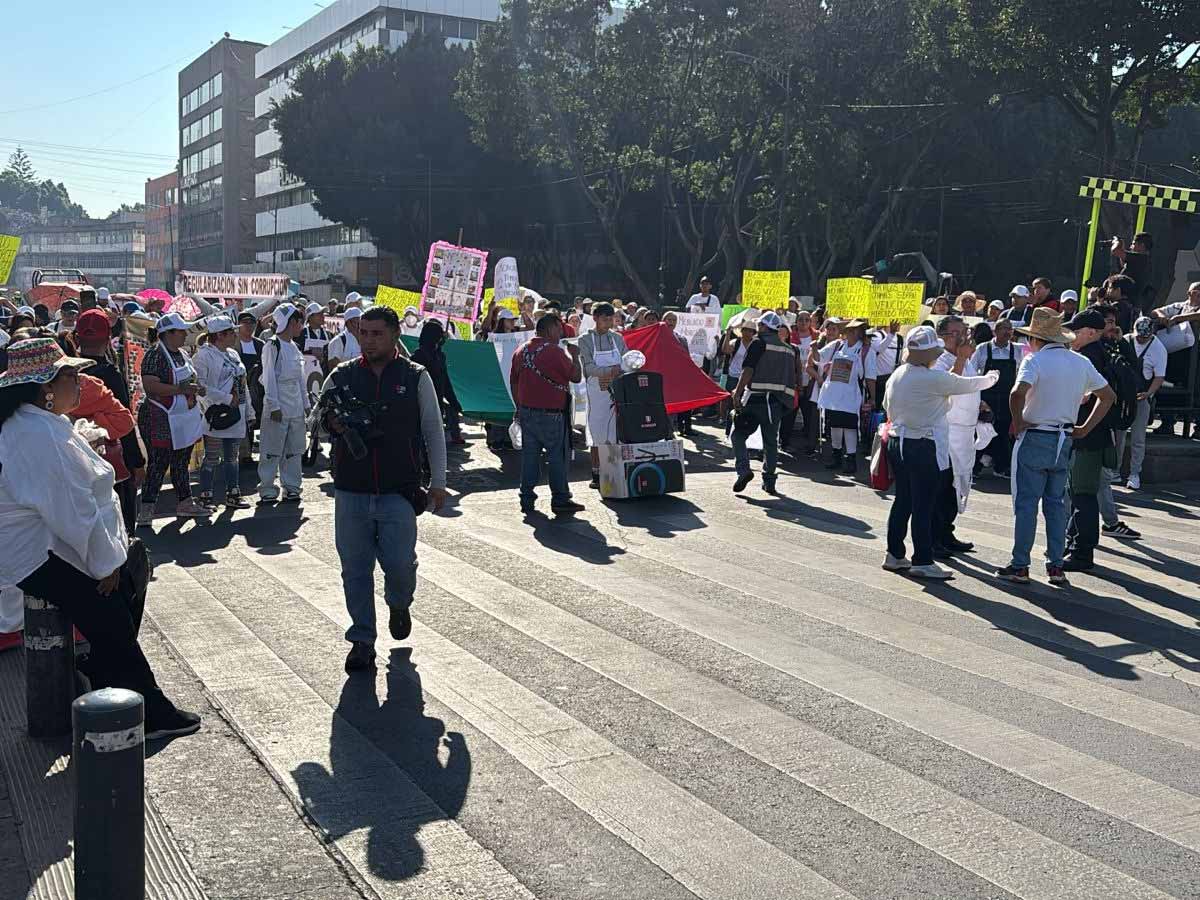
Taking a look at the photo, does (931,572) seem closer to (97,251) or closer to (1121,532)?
(1121,532)

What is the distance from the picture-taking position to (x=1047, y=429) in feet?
28.5

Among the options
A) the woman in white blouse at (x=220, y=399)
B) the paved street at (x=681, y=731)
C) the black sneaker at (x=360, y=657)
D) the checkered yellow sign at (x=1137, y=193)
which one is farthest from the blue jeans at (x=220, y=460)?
the checkered yellow sign at (x=1137, y=193)

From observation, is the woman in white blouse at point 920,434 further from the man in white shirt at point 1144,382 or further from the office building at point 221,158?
the office building at point 221,158

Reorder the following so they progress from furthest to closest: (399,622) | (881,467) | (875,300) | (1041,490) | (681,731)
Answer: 1. (875,300)
2. (881,467)
3. (1041,490)
4. (399,622)
5. (681,731)

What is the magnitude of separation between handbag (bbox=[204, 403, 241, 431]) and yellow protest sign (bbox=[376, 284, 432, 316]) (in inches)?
343

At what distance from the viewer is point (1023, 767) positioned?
5.23 metres

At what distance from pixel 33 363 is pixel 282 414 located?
6976 millimetres

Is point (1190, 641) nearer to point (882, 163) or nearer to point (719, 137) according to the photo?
point (882, 163)

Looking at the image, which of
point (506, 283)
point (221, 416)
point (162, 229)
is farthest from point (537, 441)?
point (162, 229)

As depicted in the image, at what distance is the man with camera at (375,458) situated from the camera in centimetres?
647

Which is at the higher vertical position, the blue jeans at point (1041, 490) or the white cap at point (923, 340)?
the white cap at point (923, 340)

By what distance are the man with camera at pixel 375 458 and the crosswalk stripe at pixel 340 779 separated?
2.00 feet

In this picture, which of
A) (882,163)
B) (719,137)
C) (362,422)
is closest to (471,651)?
(362,422)

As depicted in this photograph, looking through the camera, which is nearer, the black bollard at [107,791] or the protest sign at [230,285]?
the black bollard at [107,791]
